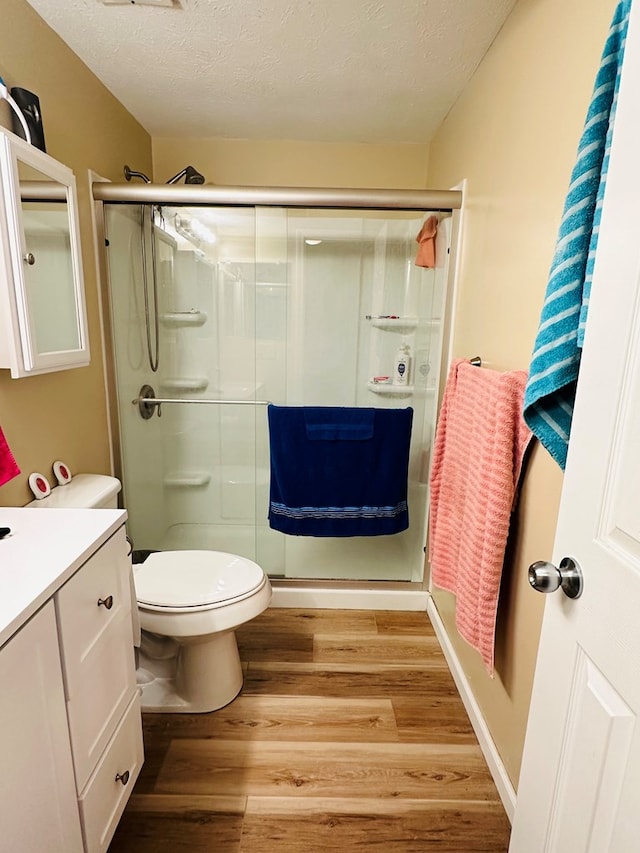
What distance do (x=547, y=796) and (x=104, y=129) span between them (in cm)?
247

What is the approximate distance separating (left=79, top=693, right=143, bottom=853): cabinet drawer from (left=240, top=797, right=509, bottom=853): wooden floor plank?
353 mm

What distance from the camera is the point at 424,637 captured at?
6.57 feet

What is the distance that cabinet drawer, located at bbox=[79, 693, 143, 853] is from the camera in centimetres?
95

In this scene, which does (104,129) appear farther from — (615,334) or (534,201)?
(615,334)

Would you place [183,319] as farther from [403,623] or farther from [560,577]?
[560,577]

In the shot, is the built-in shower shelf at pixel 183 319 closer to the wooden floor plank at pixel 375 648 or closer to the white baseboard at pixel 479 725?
the wooden floor plank at pixel 375 648

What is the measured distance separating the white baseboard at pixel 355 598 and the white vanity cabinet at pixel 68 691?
105 centimetres

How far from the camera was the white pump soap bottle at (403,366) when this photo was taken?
217cm

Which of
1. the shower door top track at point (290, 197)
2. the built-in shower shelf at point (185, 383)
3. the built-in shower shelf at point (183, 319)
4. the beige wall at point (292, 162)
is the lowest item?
the built-in shower shelf at point (185, 383)

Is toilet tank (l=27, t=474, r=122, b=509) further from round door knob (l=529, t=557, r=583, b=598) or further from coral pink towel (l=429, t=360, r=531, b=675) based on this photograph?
round door knob (l=529, t=557, r=583, b=598)

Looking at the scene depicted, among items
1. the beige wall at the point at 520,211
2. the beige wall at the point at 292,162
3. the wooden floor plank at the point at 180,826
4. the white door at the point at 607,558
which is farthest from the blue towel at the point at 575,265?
the beige wall at the point at 292,162

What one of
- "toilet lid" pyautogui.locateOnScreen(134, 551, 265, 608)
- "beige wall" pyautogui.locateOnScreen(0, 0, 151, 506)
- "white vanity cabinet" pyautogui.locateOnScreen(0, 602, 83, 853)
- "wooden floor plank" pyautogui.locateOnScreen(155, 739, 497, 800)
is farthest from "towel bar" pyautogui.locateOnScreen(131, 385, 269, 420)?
"white vanity cabinet" pyautogui.locateOnScreen(0, 602, 83, 853)

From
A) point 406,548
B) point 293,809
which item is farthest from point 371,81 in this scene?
point 293,809

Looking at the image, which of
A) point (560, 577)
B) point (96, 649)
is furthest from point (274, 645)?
point (560, 577)
